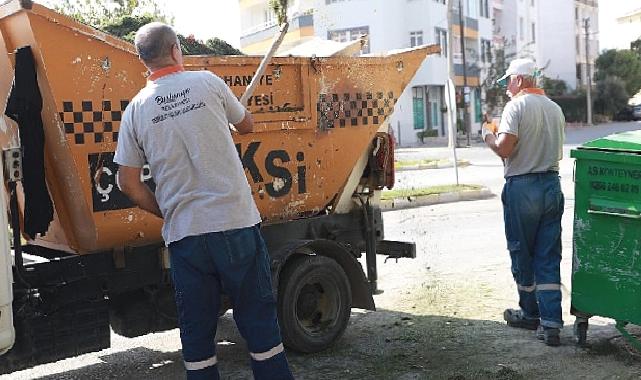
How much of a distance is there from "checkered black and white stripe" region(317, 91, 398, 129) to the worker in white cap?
88 centimetres

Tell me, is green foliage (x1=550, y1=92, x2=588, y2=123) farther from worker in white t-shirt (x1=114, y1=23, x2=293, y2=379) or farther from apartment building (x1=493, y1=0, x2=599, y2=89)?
worker in white t-shirt (x1=114, y1=23, x2=293, y2=379)

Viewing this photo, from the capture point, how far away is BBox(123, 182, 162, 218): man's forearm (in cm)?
342

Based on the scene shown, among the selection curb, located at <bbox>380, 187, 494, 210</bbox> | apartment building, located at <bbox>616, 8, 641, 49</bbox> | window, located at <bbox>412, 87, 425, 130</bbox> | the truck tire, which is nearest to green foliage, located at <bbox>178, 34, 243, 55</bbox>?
the truck tire

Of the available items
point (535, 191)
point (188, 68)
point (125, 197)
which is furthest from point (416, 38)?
point (125, 197)

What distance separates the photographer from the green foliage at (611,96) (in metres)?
57.9

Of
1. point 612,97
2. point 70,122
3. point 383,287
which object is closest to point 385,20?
point 612,97

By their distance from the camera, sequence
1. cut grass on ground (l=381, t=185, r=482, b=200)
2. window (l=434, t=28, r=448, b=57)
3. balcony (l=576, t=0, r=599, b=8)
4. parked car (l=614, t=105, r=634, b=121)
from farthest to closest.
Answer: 1. balcony (l=576, t=0, r=599, b=8)
2. parked car (l=614, t=105, r=634, b=121)
3. window (l=434, t=28, r=448, b=57)
4. cut grass on ground (l=381, t=185, r=482, b=200)

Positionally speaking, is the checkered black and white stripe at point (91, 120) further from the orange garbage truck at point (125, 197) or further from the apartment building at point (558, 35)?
the apartment building at point (558, 35)

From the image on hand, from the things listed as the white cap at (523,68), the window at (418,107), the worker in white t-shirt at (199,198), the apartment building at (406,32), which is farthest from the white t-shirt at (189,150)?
the window at (418,107)

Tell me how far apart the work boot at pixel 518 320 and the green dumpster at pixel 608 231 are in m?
0.48

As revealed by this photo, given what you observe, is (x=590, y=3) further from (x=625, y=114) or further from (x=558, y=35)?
(x=625, y=114)

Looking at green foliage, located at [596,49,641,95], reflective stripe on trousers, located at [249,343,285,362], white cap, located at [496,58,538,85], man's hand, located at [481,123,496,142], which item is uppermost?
green foliage, located at [596,49,641,95]

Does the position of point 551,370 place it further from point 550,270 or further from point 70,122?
point 70,122

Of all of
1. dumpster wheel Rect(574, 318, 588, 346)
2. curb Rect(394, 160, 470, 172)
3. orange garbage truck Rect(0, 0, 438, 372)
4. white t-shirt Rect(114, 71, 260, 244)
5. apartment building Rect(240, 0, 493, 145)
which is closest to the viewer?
white t-shirt Rect(114, 71, 260, 244)
